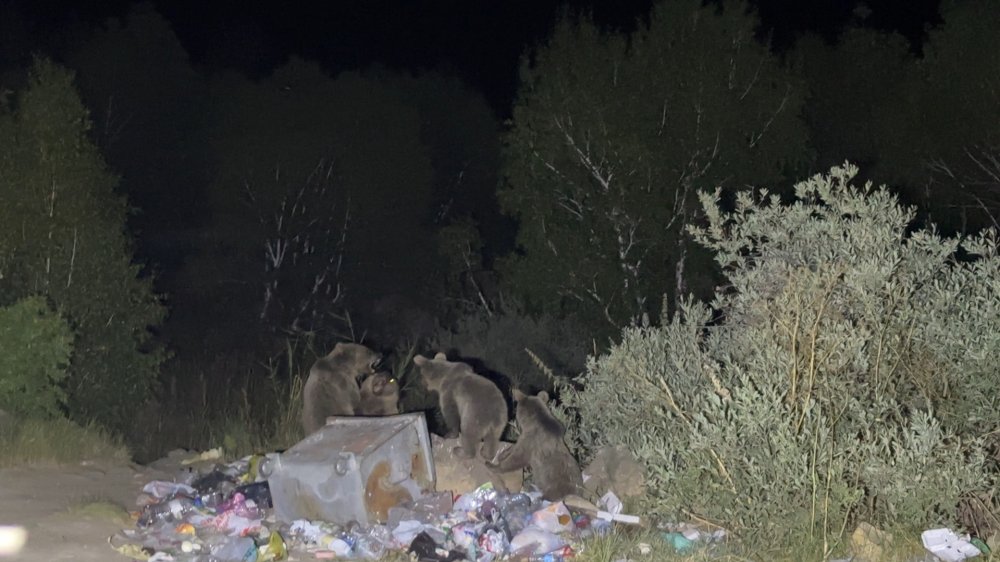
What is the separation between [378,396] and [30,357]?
12.2ft

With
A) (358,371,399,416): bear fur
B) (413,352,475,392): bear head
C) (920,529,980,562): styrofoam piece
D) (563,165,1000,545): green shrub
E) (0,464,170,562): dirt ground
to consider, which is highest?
(563,165,1000,545): green shrub

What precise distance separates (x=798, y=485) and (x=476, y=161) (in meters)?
27.5

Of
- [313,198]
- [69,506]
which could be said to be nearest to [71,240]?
[69,506]

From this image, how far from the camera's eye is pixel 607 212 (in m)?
17.1

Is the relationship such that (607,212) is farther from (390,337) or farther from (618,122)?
(390,337)

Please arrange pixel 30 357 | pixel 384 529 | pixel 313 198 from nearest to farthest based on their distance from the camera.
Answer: pixel 384 529 < pixel 30 357 < pixel 313 198

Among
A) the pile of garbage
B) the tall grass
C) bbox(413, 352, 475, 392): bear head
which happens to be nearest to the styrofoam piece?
the pile of garbage

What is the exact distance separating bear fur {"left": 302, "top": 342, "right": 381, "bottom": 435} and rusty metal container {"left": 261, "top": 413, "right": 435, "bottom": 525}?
123 centimetres

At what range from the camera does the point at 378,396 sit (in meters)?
8.81

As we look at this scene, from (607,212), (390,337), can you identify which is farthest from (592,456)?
(390,337)

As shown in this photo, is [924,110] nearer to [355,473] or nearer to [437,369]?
[437,369]

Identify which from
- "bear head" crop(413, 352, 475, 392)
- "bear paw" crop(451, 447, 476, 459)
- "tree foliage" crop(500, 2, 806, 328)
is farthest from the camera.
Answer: "tree foliage" crop(500, 2, 806, 328)

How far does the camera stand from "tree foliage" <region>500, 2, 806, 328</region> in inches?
670

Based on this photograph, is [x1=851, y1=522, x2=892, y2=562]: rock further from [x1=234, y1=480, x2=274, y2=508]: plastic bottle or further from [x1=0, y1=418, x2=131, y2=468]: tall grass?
[x1=0, y1=418, x2=131, y2=468]: tall grass
